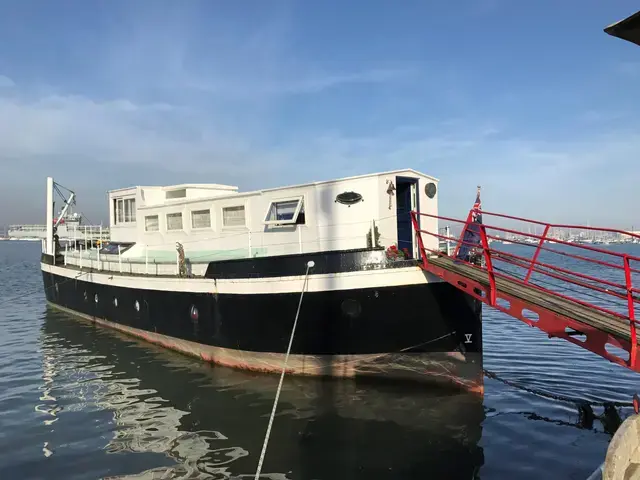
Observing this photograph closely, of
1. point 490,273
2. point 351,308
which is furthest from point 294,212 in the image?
point 490,273

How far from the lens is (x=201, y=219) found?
15914mm

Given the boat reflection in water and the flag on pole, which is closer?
the boat reflection in water

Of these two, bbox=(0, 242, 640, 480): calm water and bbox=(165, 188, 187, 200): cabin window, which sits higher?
bbox=(165, 188, 187, 200): cabin window

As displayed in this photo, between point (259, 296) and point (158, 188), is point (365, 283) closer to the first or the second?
point (259, 296)

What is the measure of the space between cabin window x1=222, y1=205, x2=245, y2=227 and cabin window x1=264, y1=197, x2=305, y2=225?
1.24m

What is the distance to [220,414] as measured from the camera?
406 inches

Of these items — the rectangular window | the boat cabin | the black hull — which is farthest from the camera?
the rectangular window

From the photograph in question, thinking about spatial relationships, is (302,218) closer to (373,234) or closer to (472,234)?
(373,234)

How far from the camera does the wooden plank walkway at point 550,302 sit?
771cm

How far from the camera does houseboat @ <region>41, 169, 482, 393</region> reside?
36.7 ft

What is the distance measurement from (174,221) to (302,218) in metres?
6.15

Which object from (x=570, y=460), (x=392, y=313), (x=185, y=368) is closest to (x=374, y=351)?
(x=392, y=313)

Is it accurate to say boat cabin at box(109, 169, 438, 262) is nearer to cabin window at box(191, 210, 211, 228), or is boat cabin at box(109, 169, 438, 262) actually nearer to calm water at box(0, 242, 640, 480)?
cabin window at box(191, 210, 211, 228)

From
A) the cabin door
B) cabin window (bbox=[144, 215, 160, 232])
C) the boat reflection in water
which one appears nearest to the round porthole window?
the cabin door
